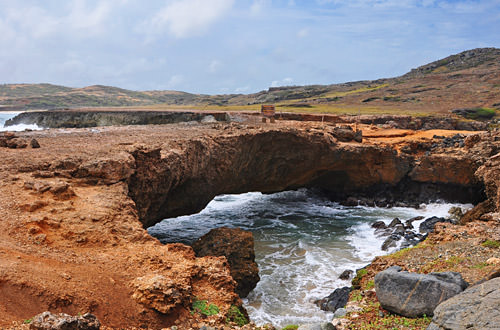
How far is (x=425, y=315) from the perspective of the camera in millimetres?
7535

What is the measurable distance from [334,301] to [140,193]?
6.96m

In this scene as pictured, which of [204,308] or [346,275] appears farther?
[346,275]

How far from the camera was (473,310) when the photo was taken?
6.01 meters

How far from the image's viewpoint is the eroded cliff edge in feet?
21.7

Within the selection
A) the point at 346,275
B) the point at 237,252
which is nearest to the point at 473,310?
the point at 346,275

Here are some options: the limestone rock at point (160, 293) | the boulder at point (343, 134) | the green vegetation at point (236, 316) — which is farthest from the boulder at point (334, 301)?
the boulder at point (343, 134)

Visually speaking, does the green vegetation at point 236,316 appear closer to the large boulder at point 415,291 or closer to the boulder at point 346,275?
the large boulder at point 415,291

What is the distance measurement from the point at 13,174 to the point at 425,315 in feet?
32.2

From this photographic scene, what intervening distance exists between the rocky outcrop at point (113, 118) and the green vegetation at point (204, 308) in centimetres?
2422

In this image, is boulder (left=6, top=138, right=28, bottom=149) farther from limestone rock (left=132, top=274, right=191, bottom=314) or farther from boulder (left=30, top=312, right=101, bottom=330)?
boulder (left=30, top=312, right=101, bottom=330)

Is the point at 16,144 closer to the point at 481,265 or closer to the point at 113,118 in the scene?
the point at 481,265

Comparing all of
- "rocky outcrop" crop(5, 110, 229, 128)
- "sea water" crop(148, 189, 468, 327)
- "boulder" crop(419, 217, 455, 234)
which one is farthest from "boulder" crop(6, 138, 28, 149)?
Answer: "rocky outcrop" crop(5, 110, 229, 128)

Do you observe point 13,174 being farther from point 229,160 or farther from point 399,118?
point 399,118

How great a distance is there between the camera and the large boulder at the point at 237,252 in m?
13.5
